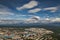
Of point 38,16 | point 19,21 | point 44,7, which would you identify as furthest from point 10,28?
point 44,7

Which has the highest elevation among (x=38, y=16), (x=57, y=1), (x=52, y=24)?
(x=57, y=1)

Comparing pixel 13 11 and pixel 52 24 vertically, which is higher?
pixel 13 11

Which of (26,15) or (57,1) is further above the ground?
(57,1)

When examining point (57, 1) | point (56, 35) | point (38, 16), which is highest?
point (57, 1)

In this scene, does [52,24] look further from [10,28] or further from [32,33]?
[10,28]

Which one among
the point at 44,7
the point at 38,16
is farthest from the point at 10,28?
the point at 44,7

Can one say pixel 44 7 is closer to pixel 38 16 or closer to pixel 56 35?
pixel 38 16
